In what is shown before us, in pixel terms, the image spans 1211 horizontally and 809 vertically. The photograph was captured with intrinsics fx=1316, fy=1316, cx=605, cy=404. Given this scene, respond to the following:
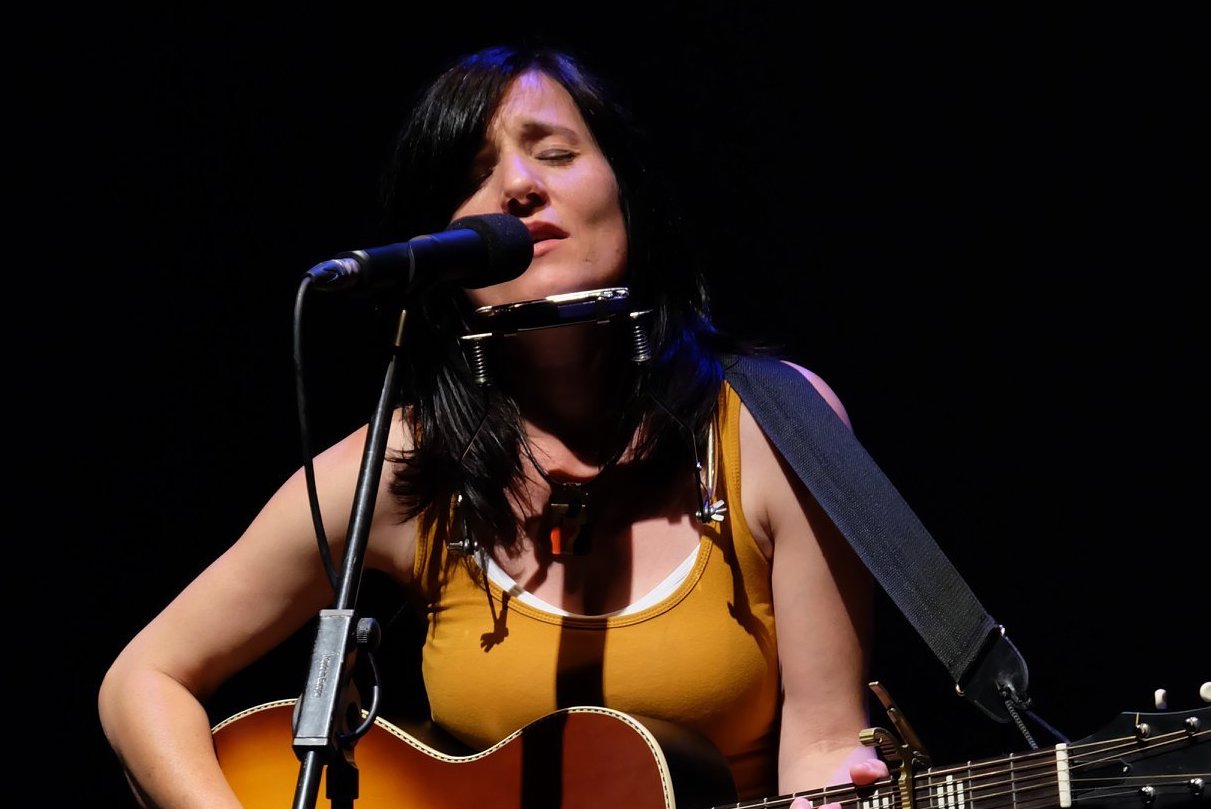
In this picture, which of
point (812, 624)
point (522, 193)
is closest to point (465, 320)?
point (522, 193)

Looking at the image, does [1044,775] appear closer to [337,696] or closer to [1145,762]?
[1145,762]

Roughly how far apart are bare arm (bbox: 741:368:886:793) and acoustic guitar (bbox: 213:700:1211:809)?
0.16m

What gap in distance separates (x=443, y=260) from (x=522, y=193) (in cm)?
58

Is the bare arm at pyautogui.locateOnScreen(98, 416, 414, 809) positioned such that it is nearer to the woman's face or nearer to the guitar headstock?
the woman's face

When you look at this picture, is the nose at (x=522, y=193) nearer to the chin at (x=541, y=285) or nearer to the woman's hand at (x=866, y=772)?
the chin at (x=541, y=285)

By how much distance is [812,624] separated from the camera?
2.18m

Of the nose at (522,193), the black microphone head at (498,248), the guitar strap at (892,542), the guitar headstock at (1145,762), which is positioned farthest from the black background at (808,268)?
the black microphone head at (498,248)

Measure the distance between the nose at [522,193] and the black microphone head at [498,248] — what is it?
41cm

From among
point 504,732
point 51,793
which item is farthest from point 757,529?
point 51,793

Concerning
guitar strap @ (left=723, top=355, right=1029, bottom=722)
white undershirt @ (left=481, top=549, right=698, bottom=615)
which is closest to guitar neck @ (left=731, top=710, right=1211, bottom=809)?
guitar strap @ (left=723, top=355, right=1029, bottom=722)

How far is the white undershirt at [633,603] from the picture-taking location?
7.28ft

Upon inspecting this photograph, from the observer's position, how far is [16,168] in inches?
113

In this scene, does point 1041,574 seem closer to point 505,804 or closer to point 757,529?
point 757,529

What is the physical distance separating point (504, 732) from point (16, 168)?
1.65 meters
